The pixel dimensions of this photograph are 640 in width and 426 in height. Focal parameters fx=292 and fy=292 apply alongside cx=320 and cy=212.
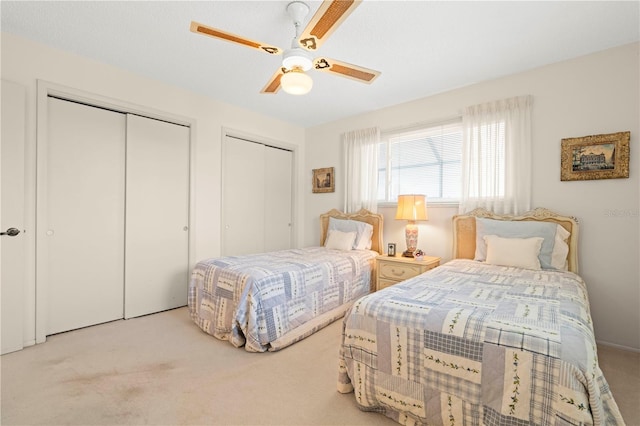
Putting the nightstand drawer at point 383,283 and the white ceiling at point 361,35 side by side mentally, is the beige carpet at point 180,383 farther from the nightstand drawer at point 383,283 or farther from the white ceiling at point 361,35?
the white ceiling at point 361,35

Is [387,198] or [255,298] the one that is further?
[387,198]

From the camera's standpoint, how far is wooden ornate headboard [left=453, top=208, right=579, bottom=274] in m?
2.54

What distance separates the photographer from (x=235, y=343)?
2373 millimetres

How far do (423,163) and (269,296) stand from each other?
2484 millimetres

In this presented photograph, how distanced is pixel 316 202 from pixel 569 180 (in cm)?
310

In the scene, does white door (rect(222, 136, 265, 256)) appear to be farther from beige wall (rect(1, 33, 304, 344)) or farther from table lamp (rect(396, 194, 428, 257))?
table lamp (rect(396, 194, 428, 257))

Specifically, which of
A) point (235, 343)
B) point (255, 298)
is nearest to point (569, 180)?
point (255, 298)

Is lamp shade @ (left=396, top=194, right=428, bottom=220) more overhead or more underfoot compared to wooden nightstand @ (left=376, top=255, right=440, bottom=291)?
more overhead

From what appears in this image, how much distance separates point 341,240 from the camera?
3775mm

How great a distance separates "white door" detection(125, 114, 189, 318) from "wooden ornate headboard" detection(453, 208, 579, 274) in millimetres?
3101

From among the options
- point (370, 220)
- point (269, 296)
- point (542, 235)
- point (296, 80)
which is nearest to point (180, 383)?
point (269, 296)

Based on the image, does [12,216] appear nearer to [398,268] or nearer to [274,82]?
[274,82]

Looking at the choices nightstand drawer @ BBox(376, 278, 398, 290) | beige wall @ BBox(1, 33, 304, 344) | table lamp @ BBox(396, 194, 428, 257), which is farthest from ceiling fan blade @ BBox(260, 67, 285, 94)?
nightstand drawer @ BBox(376, 278, 398, 290)

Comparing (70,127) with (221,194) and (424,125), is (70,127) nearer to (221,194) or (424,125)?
(221,194)
